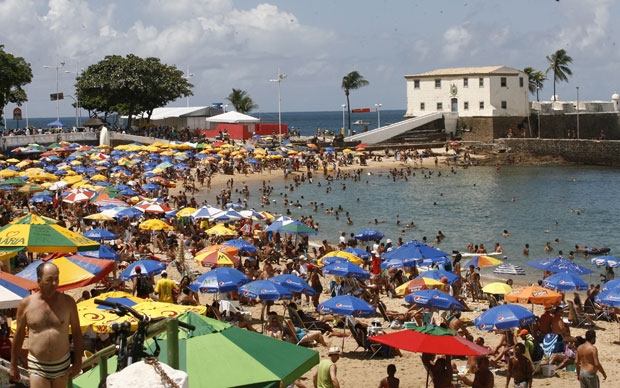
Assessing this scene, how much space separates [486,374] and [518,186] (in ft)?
152

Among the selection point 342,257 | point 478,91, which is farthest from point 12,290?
point 478,91

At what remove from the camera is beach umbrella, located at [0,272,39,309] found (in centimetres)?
866

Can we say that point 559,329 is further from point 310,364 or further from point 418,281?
point 310,364

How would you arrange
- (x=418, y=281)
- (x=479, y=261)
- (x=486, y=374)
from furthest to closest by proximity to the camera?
(x=479, y=261) < (x=418, y=281) < (x=486, y=374)

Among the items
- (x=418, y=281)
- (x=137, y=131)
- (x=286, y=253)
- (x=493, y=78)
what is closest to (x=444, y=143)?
(x=493, y=78)

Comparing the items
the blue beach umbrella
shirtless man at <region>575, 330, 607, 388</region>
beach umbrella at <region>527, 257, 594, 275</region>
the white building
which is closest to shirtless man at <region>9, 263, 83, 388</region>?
shirtless man at <region>575, 330, 607, 388</region>

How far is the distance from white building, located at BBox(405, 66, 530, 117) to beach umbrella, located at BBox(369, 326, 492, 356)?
205 feet

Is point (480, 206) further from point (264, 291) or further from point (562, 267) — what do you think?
point (264, 291)

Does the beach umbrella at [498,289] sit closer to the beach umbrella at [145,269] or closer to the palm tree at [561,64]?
the beach umbrella at [145,269]

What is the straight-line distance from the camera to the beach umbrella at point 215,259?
693 inches

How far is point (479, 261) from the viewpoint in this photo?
69.3 feet

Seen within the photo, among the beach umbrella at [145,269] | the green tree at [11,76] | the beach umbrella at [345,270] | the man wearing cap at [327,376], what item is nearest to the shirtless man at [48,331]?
the man wearing cap at [327,376]

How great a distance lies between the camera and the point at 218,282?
14.8 metres

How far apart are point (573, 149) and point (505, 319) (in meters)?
57.3
